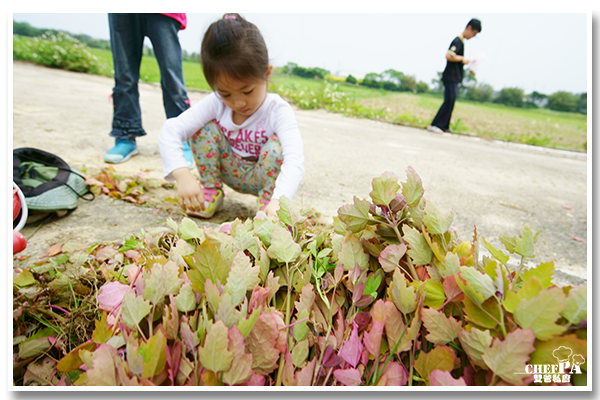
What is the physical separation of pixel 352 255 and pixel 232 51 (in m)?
→ 1.28

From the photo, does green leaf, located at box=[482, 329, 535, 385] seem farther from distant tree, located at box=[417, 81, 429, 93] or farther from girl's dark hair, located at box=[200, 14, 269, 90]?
distant tree, located at box=[417, 81, 429, 93]

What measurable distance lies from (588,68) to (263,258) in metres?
0.68

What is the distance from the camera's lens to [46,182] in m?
1.61

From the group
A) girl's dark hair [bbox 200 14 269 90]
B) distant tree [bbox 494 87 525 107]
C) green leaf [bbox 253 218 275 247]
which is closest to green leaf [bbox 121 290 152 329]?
green leaf [bbox 253 218 275 247]

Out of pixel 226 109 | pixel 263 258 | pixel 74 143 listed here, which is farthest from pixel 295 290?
pixel 74 143

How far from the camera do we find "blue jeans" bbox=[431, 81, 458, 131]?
5895 millimetres

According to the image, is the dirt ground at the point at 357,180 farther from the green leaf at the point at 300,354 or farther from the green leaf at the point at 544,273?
the green leaf at the point at 300,354

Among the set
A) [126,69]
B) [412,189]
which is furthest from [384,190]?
[126,69]

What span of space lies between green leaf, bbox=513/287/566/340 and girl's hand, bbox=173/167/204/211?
1422mm

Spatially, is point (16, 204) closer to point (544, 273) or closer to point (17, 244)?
point (17, 244)

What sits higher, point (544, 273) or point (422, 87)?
point (422, 87)

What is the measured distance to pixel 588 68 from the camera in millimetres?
599

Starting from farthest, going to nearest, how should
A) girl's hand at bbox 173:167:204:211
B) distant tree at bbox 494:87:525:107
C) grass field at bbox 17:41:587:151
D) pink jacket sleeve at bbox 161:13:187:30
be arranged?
distant tree at bbox 494:87:525:107, grass field at bbox 17:41:587:151, pink jacket sleeve at bbox 161:13:187:30, girl's hand at bbox 173:167:204:211
